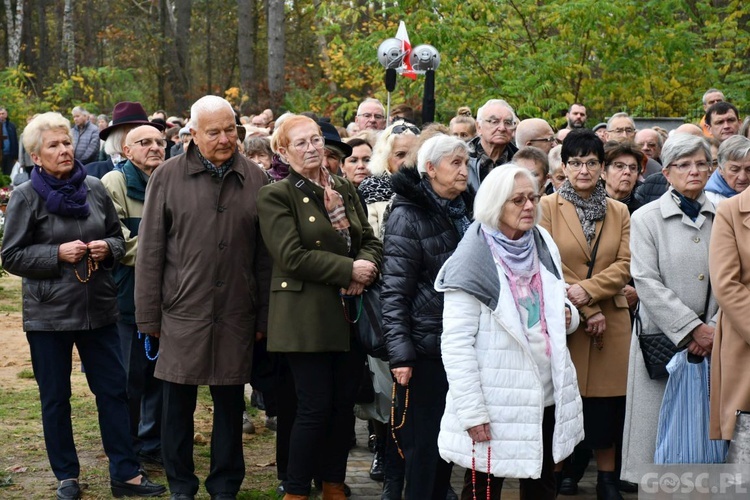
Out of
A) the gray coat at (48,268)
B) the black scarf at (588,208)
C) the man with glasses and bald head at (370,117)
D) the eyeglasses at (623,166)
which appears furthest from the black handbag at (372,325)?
the man with glasses and bald head at (370,117)

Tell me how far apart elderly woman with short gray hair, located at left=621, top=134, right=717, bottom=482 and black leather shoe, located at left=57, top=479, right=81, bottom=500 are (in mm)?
3263

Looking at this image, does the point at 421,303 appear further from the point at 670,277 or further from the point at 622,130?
the point at 622,130

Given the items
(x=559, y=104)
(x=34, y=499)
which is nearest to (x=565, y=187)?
(x=34, y=499)

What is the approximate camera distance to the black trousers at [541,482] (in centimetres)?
512

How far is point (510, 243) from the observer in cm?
512

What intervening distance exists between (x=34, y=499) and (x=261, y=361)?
1.64 meters

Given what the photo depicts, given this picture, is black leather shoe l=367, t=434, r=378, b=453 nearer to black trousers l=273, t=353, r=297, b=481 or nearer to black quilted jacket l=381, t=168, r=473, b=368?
black trousers l=273, t=353, r=297, b=481

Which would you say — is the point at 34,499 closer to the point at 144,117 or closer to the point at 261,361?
the point at 261,361

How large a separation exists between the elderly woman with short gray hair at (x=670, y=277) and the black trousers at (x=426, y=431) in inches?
52.0

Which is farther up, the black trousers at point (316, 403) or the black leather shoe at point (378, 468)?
the black trousers at point (316, 403)

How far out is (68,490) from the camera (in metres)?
6.44

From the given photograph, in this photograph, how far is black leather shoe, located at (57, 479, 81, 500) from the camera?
6.43m

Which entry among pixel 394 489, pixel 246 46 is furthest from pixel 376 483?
pixel 246 46

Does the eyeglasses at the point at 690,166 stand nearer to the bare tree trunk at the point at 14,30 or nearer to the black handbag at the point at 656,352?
the black handbag at the point at 656,352
